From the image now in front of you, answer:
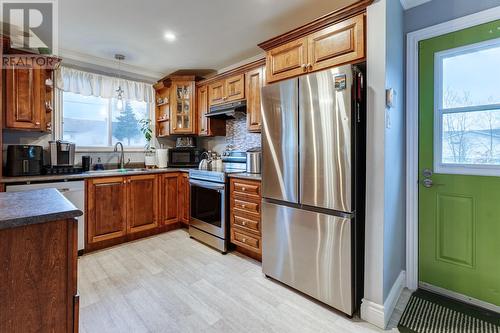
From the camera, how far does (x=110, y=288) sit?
220cm

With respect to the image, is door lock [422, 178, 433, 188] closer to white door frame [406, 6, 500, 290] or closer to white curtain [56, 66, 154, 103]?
white door frame [406, 6, 500, 290]

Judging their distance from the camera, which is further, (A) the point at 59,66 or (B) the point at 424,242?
(A) the point at 59,66

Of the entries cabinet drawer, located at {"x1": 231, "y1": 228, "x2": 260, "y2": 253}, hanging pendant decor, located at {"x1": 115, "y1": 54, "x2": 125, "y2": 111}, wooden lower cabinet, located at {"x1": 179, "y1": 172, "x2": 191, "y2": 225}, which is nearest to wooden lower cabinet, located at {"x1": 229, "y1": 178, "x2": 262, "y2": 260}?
cabinet drawer, located at {"x1": 231, "y1": 228, "x2": 260, "y2": 253}

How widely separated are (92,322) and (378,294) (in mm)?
2054

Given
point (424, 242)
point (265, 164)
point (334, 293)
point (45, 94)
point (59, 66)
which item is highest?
point (59, 66)

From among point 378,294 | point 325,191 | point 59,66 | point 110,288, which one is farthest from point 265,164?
point 59,66

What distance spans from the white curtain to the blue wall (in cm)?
371

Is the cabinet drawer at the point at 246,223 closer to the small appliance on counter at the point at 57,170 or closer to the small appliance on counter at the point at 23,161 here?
the small appliance on counter at the point at 57,170

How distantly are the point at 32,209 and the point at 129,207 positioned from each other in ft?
7.57

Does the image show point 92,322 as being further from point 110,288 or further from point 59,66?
point 59,66

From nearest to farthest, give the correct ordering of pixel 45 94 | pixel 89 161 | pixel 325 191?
pixel 325 191
pixel 45 94
pixel 89 161

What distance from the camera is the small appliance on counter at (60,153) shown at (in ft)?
9.59

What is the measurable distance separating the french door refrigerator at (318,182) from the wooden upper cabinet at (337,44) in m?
0.16

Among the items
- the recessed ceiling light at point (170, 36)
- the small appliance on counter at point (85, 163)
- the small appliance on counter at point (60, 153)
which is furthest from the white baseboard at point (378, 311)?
the small appliance on counter at point (85, 163)
